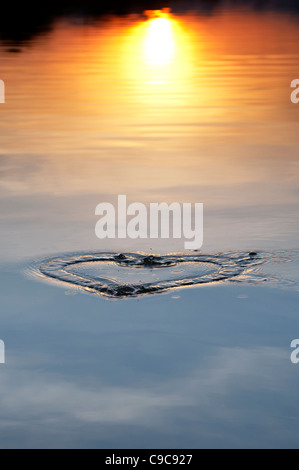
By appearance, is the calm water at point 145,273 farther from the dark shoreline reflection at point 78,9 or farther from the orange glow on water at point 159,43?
the dark shoreline reflection at point 78,9

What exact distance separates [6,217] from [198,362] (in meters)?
3.91

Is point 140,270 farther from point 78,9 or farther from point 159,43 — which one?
point 78,9

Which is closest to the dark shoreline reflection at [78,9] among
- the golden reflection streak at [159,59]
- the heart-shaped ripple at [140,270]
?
the golden reflection streak at [159,59]

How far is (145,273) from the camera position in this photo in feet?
22.8

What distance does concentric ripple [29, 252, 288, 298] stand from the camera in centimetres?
672

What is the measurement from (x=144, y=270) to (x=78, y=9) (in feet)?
148

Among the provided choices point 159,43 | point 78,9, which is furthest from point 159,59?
point 78,9

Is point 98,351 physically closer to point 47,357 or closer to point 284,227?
point 47,357

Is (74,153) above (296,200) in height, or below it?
above

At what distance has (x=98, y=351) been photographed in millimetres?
5555

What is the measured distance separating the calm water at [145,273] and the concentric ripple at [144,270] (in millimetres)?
178

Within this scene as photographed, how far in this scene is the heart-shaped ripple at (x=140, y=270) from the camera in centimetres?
671

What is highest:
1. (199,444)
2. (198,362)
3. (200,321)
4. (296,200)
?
(296,200)

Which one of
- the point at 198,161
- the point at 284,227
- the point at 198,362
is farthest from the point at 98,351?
the point at 198,161
